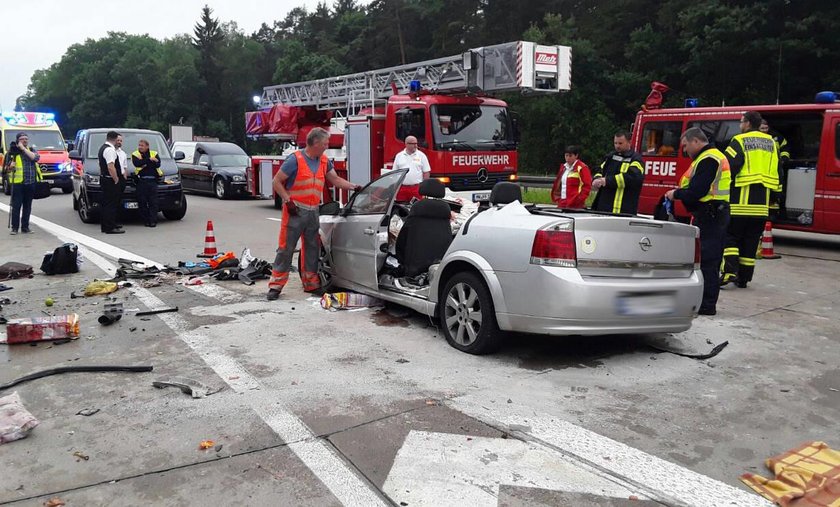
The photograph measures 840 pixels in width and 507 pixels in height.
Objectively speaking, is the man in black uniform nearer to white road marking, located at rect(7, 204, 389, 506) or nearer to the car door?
white road marking, located at rect(7, 204, 389, 506)

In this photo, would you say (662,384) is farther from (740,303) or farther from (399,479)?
(740,303)

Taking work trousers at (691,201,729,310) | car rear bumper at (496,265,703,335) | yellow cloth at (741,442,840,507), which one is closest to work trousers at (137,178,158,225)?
car rear bumper at (496,265,703,335)

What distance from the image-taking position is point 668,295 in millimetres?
5145

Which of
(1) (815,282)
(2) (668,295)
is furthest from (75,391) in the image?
(1) (815,282)

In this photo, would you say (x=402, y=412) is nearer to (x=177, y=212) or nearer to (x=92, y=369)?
(x=92, y=369)

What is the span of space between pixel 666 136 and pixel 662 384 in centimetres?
921

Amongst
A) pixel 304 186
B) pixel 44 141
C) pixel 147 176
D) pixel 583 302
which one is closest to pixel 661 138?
pixel 304 186

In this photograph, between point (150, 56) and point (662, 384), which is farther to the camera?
point (150, 56)

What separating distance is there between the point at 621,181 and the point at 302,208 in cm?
378

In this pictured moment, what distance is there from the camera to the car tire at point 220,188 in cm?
2100

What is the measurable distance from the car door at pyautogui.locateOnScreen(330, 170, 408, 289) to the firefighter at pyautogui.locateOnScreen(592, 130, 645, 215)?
2948mm

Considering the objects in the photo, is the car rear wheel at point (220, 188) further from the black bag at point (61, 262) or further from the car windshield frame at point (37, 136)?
the black bag at point (61, 262)

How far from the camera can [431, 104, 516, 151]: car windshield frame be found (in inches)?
471

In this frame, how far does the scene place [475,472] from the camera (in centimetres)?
Result: 339
